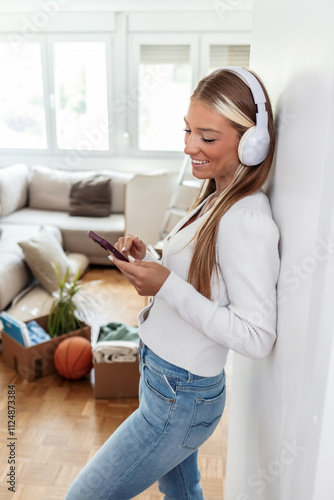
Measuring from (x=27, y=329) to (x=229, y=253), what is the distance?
2002 millimetres

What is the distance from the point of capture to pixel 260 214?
947 mm

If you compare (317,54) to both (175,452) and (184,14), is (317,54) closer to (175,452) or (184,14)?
(175,452)

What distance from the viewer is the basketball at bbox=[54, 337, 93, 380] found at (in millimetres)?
2607

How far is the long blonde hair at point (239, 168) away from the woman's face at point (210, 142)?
0.01m

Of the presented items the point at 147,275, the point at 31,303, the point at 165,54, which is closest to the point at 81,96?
the point at 165,54

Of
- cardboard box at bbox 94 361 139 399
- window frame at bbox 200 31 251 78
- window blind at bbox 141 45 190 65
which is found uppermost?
window frame at bbox 200 31 251 78

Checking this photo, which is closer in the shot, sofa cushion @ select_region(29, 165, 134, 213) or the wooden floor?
the wooden floor

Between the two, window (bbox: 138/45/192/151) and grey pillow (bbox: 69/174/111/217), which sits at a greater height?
window (bbox: 138/45/192/151)

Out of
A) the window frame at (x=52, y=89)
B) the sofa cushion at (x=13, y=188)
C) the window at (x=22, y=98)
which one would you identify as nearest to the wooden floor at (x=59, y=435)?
the sofa cushion at (x=13, y=188)

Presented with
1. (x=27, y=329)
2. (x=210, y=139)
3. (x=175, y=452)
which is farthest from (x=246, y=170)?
(x=27, y=329)

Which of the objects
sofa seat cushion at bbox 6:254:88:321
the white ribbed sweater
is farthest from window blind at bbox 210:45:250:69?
the white ribbed sweater

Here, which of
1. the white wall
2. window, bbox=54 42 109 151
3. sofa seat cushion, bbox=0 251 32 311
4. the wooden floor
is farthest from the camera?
window, bbox=54 42 109 151

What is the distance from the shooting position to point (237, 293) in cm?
92

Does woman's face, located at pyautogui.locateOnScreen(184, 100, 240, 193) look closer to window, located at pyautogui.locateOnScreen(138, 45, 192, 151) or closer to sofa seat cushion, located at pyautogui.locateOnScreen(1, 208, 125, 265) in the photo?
sofa seat cushion, located at pyautogui.locateOnScreen(1, 208, 125, 265)
